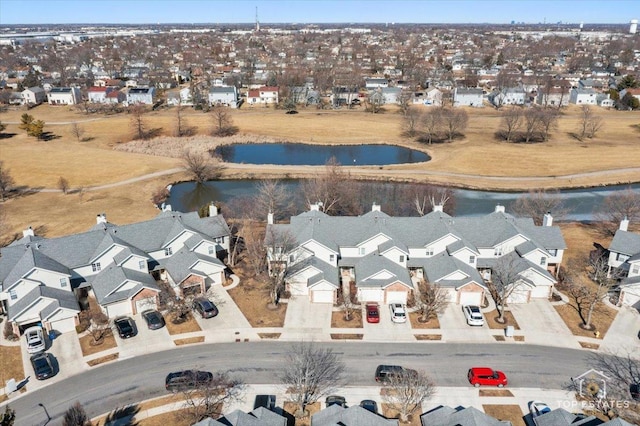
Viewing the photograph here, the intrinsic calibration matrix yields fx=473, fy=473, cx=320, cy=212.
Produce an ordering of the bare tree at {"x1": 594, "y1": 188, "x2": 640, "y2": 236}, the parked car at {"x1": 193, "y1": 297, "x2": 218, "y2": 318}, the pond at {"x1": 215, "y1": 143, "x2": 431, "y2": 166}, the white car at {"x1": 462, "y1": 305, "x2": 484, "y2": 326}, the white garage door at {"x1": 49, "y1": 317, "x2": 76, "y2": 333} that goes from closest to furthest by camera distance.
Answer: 1. the white garage door at {"x1": 49, "y1": 317, "x2": 76, "y2": 333}
2. the white car at {"x1": 462, "y1": 305, "x2": 484, "y2": 326}
3. the parked car at {"x1": 193, "y1": 297, "x2": 218, "y2": 318}
4. the bare tree at {"x1": 594, "y1": 188, "x2": 640, "y2": 236}
5. the pond at {"x1": 215, "y1": 143, "x2": 431, "y2": 166}

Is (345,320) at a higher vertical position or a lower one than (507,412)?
higher

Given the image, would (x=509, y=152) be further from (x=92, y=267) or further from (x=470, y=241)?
(x=92, y=267)

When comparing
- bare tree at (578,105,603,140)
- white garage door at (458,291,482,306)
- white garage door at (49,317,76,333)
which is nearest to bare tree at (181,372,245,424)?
white garage door at (49,317,76,333)

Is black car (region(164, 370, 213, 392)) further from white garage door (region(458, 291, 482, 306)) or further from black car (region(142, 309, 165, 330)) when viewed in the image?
white garage door (region(458, 291, 482, 306))

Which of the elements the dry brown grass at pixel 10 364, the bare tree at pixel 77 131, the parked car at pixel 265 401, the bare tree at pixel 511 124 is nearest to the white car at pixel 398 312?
the parked car at pixel 265 401

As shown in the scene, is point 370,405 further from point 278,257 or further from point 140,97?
point 140,97

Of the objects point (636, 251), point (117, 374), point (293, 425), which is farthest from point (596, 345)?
point (117, 374)

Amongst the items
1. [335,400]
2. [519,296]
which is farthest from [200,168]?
[335,400]
